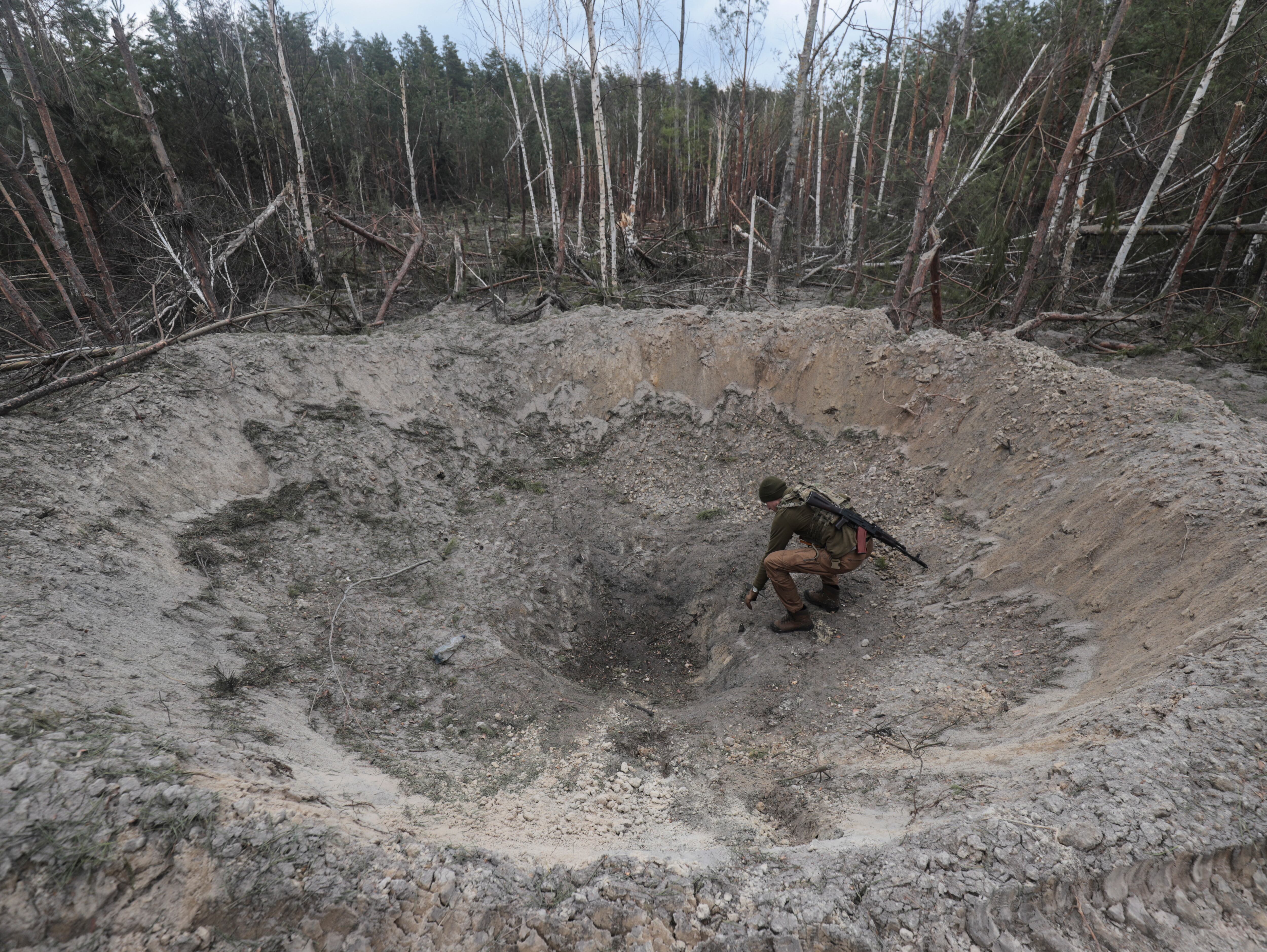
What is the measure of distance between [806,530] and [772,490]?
0.42 m

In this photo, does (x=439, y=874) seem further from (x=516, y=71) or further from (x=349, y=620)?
(x=516, y=71)

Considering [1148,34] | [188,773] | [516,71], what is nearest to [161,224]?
[188,773]

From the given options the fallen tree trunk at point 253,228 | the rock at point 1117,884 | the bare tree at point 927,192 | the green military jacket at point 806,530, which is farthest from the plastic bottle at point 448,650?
the fallen tree trunk at point 253,228

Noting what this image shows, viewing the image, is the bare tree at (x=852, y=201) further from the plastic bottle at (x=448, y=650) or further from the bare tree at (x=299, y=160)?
the plastic bottle at (x=448, y=650)

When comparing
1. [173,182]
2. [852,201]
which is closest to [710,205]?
[852,201]

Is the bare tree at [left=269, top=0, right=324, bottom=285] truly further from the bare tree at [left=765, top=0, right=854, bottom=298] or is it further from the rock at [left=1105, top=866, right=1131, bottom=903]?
the rock at [left=1105, top=866, right=1131, bottom=903]

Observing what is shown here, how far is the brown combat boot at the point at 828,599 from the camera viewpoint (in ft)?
16.1

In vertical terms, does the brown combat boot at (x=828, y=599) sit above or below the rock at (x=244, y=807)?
below

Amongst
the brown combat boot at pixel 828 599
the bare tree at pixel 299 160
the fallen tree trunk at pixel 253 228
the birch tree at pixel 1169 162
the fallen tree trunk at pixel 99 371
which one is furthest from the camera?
the bare tree at pixel 299 160

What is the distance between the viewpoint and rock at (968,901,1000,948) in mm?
1998

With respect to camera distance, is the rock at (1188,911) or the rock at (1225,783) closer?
the rock at (1188,911)

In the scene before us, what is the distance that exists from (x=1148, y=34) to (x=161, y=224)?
54.8ft

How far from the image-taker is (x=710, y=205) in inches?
671

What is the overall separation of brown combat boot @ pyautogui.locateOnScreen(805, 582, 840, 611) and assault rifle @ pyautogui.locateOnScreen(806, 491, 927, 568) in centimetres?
58
